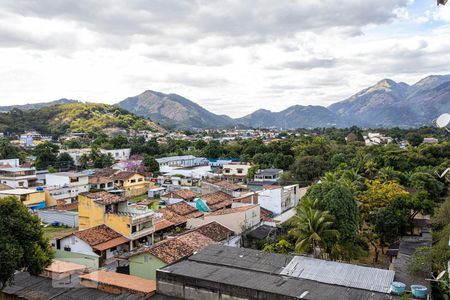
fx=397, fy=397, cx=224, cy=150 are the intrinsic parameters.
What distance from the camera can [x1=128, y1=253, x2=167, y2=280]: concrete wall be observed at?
18672 millimetres

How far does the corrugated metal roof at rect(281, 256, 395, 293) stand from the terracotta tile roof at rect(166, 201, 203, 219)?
15.6m

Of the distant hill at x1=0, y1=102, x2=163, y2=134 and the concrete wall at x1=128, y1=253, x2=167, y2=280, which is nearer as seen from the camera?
the concrete wall at x1=128, y1=253, x2=167, y2=280

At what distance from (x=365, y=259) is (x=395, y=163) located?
24.8 meters

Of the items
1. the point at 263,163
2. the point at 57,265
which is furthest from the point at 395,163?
the point at 57,265

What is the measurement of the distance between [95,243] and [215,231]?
705 centimetres

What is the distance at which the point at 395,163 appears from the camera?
148 feet

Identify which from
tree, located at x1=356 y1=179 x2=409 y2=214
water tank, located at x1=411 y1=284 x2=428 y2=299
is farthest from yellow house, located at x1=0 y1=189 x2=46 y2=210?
water tank, located at x1=411 y1=284 x2=428 y2=299

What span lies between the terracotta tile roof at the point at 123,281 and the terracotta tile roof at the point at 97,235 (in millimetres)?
5321

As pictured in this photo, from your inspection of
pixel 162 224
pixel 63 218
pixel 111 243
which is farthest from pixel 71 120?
pixel 111 243

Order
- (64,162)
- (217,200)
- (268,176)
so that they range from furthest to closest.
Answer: (64,162)
(268,176)
(217,200)

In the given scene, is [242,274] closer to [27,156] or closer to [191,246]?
[191,246]

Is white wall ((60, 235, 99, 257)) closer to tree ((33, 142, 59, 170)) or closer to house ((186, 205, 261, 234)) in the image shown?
house ((186, 205, 261, 234))

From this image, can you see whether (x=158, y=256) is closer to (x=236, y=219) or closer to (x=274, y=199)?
(x=236, y=219)

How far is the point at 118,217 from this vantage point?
81.7 feet
